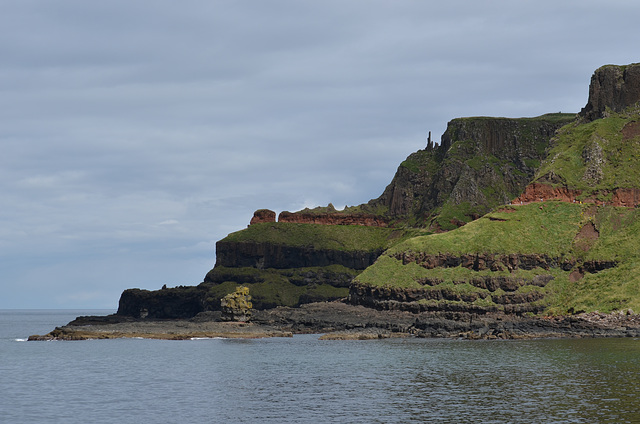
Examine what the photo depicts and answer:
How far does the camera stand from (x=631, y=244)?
5984 inches

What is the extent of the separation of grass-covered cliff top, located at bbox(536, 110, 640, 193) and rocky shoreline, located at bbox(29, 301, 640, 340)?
51.5 m

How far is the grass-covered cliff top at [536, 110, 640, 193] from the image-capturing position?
580ft

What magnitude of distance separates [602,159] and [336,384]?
133 m

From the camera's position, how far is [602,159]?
182750 millimetres

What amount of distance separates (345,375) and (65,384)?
29863 millimetres

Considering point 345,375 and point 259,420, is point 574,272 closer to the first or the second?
point 345,375

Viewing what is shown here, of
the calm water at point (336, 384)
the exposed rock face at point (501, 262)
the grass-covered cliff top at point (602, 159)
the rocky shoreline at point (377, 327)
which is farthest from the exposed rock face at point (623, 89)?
the calm water at point (336, 384)

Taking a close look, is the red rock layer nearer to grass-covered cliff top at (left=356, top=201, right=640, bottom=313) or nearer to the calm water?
grass-covered cliff top at (left=356, top=201, right=640, bottom=313)

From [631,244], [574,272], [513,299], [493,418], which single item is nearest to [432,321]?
[513,299]

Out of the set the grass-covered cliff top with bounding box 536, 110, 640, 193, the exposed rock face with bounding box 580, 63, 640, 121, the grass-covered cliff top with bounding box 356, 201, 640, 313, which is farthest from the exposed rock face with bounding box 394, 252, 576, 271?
the exposed rock face with bounding box 580, 63, 640, 121

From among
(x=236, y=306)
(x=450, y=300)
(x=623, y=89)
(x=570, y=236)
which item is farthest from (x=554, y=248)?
(x=236, y=306)

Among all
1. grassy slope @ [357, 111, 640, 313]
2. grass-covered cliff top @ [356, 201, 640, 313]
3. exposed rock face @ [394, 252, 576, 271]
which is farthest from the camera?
exposed rock face @ [394, 252, 576, 271]

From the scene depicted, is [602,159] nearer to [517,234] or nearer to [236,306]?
[517,234]

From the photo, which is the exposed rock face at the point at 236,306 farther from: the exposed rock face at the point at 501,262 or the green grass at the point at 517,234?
the exposed rock face at the point at 501,262
